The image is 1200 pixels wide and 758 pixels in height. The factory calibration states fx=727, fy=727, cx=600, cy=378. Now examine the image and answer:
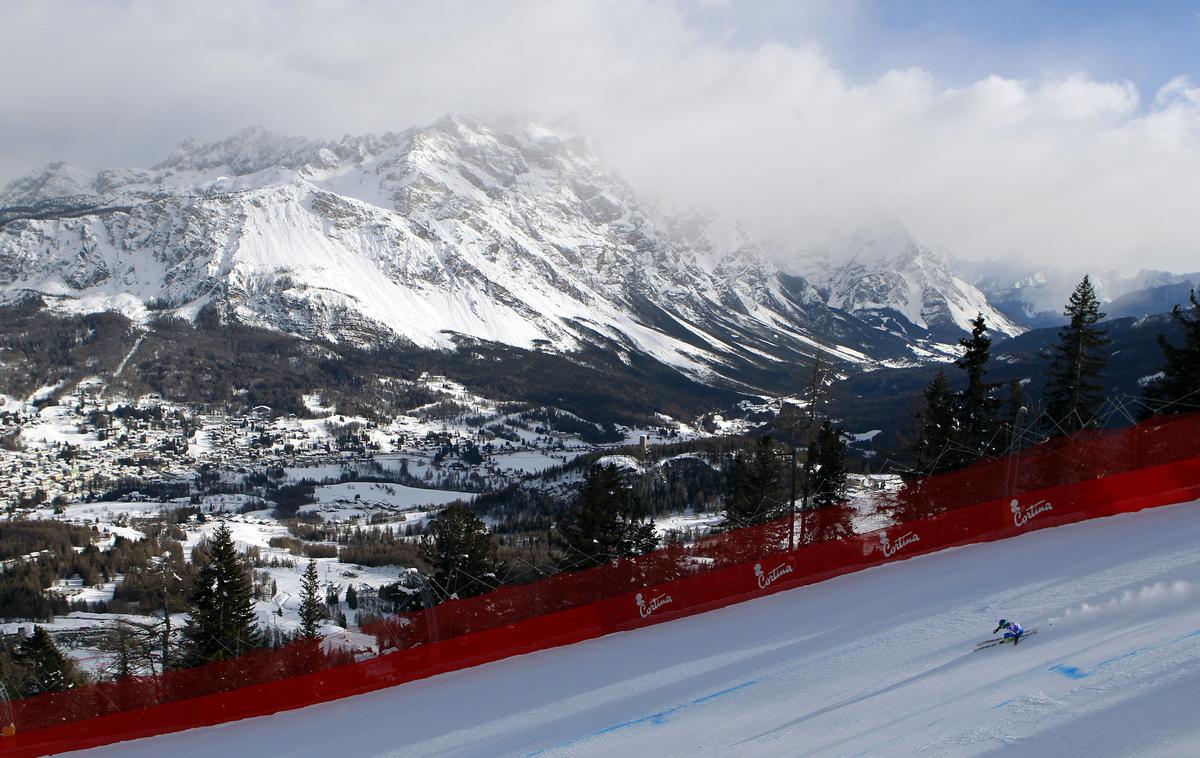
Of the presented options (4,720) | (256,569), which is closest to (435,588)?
(4,720)

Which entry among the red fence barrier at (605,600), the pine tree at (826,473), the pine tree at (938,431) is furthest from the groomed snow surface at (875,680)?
the pine tree at (826,473)

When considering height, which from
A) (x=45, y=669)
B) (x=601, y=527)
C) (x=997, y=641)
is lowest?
(x=45, y=669)

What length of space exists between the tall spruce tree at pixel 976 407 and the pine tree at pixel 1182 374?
16.0 ft

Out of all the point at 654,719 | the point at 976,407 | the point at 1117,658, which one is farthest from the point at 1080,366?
the point at 654,719

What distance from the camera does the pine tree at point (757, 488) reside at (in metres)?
30.3

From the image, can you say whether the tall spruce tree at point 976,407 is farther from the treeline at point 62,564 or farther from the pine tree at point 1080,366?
the treeline at point 62,564

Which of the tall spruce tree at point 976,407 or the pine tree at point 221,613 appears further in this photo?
the pine tree at point 221,613

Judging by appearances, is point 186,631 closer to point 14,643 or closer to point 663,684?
point 663,684

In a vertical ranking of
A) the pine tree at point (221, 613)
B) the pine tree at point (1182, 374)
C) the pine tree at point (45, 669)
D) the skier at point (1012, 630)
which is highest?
the pine tree at point (1182, 374)

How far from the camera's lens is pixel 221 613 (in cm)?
2817

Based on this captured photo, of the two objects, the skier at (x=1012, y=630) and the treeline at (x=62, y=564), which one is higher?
the treeline at (x=62, y=564)

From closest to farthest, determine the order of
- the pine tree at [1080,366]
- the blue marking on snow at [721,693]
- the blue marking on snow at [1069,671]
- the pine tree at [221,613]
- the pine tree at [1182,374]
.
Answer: the blue marking on snow at [1069,671] → the blue marking on snow at [721,693] → the pine tree at [1182,374] → the pine tree at [1080,366] → the pine tree at [221,613]

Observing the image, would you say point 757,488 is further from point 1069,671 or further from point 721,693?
point 1069,671

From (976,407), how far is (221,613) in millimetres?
30023
